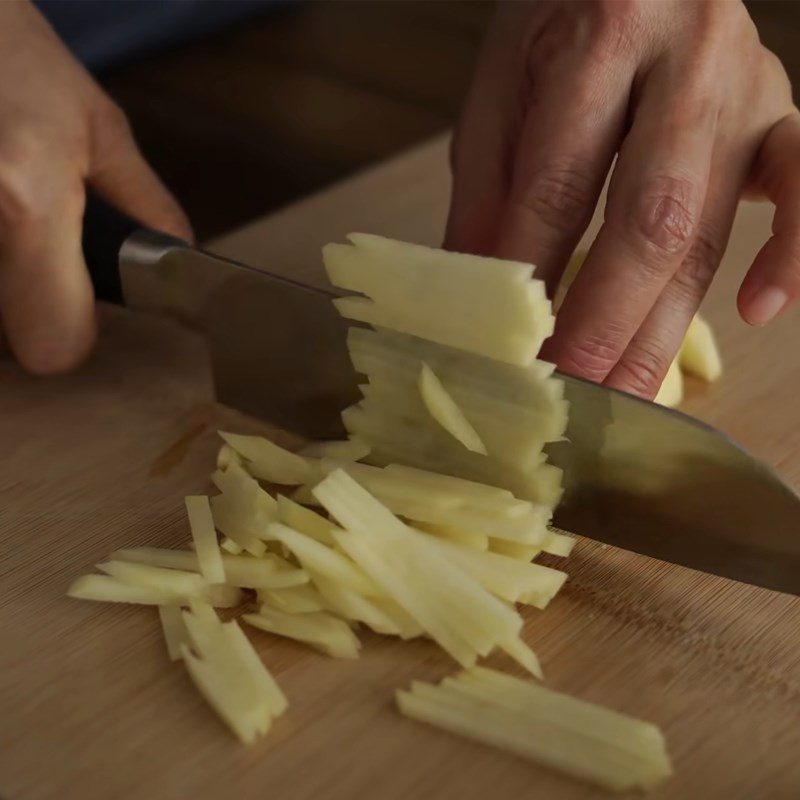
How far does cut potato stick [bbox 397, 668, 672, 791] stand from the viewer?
3.84ft

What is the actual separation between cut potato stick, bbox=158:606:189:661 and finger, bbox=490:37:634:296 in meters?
0.66

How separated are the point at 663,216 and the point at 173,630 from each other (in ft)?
2.63

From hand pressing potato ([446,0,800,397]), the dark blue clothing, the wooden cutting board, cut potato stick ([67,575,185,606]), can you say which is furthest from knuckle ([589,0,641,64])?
the dark blue clothing

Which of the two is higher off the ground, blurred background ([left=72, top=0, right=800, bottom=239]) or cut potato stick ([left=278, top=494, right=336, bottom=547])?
cut potato stick ([left=278, top=494, right=336, bottom=547])

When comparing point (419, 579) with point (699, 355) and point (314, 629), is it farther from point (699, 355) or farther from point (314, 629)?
point (699, 355)

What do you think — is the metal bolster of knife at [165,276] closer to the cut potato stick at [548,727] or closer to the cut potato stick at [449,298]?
the cut potato stick at [449,298]

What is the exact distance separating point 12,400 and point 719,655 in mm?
1087

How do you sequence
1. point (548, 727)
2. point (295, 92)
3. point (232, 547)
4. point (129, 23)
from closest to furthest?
point (548, 727), point (232, 547), point (129, 23), point (295, 92)

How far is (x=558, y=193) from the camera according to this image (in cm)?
165

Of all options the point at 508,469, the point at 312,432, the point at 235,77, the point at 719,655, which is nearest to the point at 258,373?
the point at 312,432

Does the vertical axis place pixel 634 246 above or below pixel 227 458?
above

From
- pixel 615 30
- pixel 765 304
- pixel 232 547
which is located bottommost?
pixel 232 547

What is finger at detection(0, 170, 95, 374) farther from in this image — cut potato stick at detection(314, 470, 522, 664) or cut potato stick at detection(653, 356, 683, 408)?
cut potato stick at detection(653, 356, 683, 408)

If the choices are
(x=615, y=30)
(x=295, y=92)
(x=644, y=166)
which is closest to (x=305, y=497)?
(x=644, y=166)
